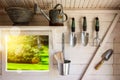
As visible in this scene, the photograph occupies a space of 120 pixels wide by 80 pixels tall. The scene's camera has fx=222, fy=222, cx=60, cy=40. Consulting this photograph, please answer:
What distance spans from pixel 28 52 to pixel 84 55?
49 centimetres

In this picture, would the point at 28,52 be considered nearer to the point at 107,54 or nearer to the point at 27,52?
the point at 27,52

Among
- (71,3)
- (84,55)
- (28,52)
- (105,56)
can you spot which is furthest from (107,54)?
(28,52)

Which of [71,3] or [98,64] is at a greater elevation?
[71,3]

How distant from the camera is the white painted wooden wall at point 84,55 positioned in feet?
6.29

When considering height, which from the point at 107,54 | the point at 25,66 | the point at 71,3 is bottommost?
the point at 25,66

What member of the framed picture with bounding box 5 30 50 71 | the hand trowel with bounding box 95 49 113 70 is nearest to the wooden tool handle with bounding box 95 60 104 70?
the hand trowel with bounding box 95 49 113 70

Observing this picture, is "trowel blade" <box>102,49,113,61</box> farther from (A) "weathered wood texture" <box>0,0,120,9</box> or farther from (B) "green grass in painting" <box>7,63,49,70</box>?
(B) "green grass in painting" <box>7,63,49,70</box>

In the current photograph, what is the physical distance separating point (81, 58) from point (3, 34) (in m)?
0.70

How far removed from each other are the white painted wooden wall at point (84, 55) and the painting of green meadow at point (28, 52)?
0.07 m

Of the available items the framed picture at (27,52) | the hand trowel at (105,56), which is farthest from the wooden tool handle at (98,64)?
the framed picture at (27,52)

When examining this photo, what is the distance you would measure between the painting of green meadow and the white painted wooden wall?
0.23ft

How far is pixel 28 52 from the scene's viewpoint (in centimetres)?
192

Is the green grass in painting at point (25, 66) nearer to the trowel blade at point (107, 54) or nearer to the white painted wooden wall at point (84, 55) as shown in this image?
the white painted wooden wall at point (84, 55)

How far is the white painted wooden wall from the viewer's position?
192cm
